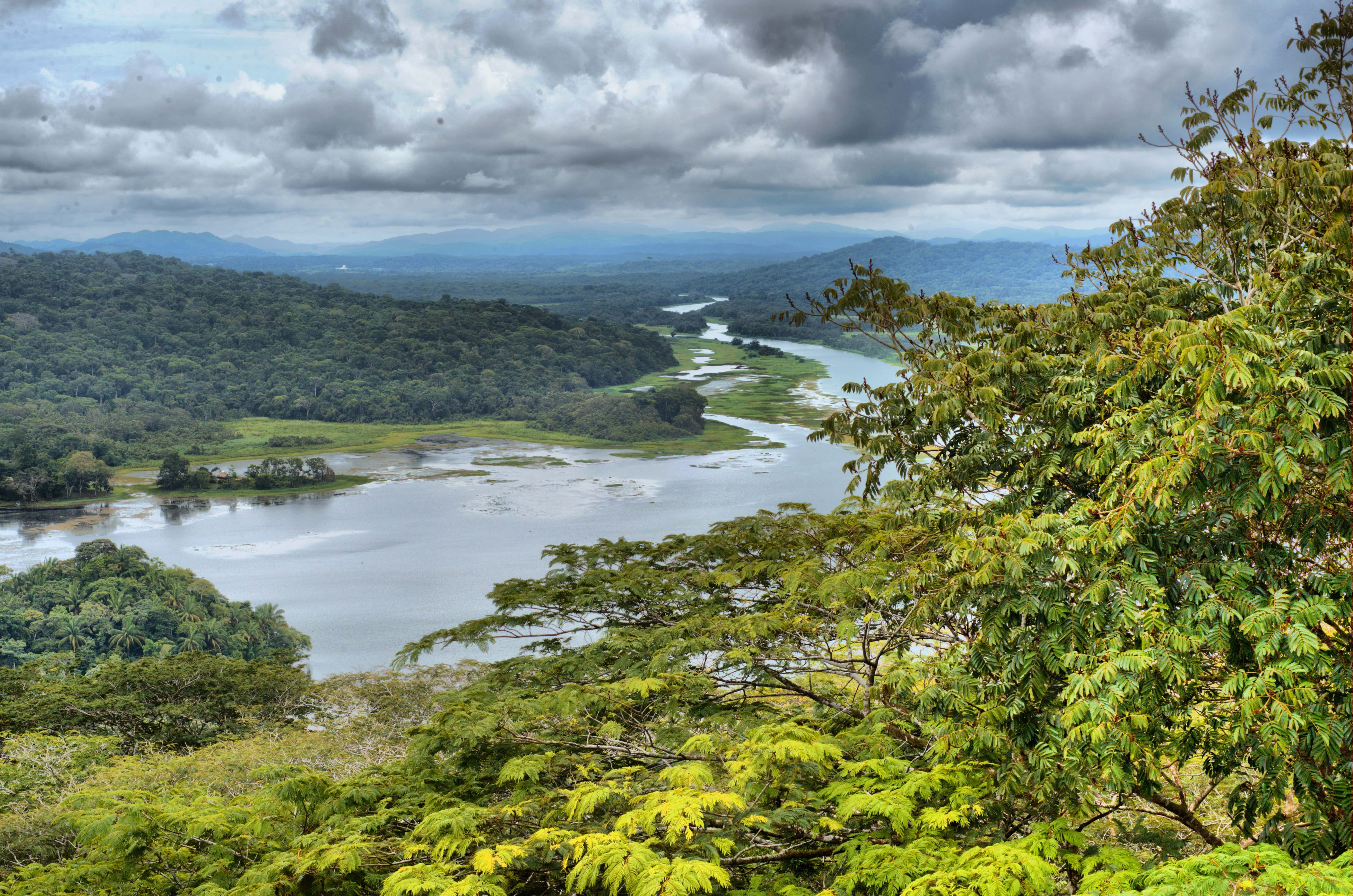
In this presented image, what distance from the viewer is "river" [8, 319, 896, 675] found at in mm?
30547

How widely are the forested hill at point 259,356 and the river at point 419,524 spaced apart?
21.1 metres

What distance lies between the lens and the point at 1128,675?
3.49 m

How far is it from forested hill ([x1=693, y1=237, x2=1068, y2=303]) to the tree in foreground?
46.1 inches

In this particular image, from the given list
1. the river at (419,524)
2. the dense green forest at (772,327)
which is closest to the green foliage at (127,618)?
the river at (419,524)

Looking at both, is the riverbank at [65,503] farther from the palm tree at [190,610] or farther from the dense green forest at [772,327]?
the dense green forest at [772,327]

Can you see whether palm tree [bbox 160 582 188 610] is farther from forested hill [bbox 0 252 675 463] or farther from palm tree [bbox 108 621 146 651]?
forested hill [bbox 0 252 675 463]

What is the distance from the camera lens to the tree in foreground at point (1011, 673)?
3324 millimetres

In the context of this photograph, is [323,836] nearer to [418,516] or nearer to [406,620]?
[406,620]

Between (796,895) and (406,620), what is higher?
(796,895)

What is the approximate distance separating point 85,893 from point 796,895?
3549 mm

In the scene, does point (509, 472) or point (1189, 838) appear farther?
point (509, 472)

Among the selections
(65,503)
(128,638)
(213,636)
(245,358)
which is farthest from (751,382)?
(245,358)

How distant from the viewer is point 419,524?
41688mm

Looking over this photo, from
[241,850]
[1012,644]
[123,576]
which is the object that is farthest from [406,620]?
[1012,644]
